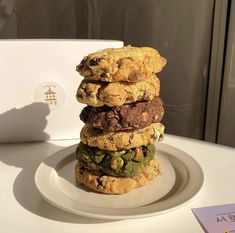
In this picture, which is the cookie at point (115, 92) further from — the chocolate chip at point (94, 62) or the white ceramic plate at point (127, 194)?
the white ceramic plate at point (127, 194)

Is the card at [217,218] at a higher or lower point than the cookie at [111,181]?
lower

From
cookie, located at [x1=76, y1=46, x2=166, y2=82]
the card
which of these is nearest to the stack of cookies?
cookie, located at [x1=76, y1=46, x2=166, y2=82]

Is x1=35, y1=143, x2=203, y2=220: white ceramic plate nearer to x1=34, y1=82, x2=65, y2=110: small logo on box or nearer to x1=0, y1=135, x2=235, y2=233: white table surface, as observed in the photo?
x1=0, y1=135, x2=235, y2=233: white table surface

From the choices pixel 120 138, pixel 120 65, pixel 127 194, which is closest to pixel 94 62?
pixel 120 65

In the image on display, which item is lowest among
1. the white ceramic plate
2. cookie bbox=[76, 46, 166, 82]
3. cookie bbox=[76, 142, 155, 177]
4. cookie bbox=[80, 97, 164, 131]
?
the white ceramic plate

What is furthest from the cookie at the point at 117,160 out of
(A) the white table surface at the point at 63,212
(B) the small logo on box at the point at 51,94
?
(B) the small logo on box at the point at 51,94

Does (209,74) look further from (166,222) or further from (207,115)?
(166,222)

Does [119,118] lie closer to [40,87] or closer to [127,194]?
[127,194]

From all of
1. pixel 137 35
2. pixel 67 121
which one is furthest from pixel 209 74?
pixel 67 121
